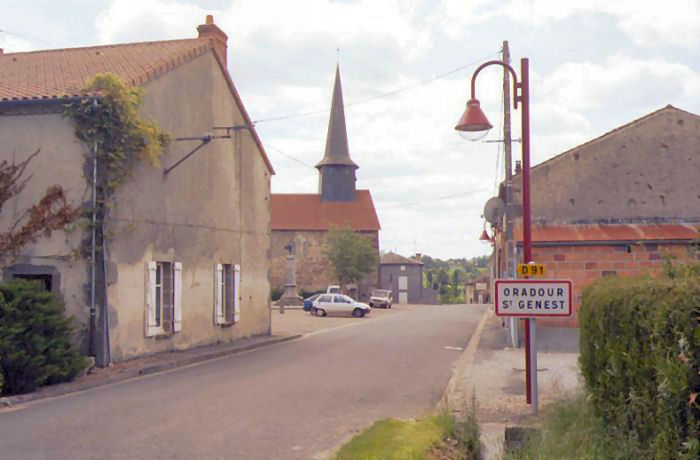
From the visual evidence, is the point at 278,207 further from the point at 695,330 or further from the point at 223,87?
the point at 695,330

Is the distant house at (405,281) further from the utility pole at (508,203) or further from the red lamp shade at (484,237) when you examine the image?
the utility pole at (508,203)

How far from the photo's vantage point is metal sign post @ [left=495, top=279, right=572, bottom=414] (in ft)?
32.8

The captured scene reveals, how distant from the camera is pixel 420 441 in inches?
284

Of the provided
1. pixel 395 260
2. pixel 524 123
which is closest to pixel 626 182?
pixel 524 123

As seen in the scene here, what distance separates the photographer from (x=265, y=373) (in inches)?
625

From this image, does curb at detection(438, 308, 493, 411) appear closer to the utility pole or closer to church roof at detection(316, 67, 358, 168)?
the utility pole

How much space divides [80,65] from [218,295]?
7078mm

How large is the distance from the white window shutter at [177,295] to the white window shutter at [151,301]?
809mm

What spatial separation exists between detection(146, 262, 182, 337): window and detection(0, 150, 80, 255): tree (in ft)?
9.75

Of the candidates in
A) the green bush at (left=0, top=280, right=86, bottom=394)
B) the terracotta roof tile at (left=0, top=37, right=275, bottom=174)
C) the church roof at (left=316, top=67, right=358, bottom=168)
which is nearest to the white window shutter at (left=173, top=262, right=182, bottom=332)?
the terracotta roof tile at (left=0, top=37, right=275, bottom=174)

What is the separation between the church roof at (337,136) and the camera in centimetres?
7410

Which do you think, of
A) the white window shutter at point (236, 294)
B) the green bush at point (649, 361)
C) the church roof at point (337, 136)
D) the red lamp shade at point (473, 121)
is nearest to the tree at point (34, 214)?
the white window shutter at point (236, 294)

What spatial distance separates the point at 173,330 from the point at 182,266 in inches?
66.2

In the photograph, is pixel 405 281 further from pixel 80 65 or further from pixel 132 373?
pixel 132 373
